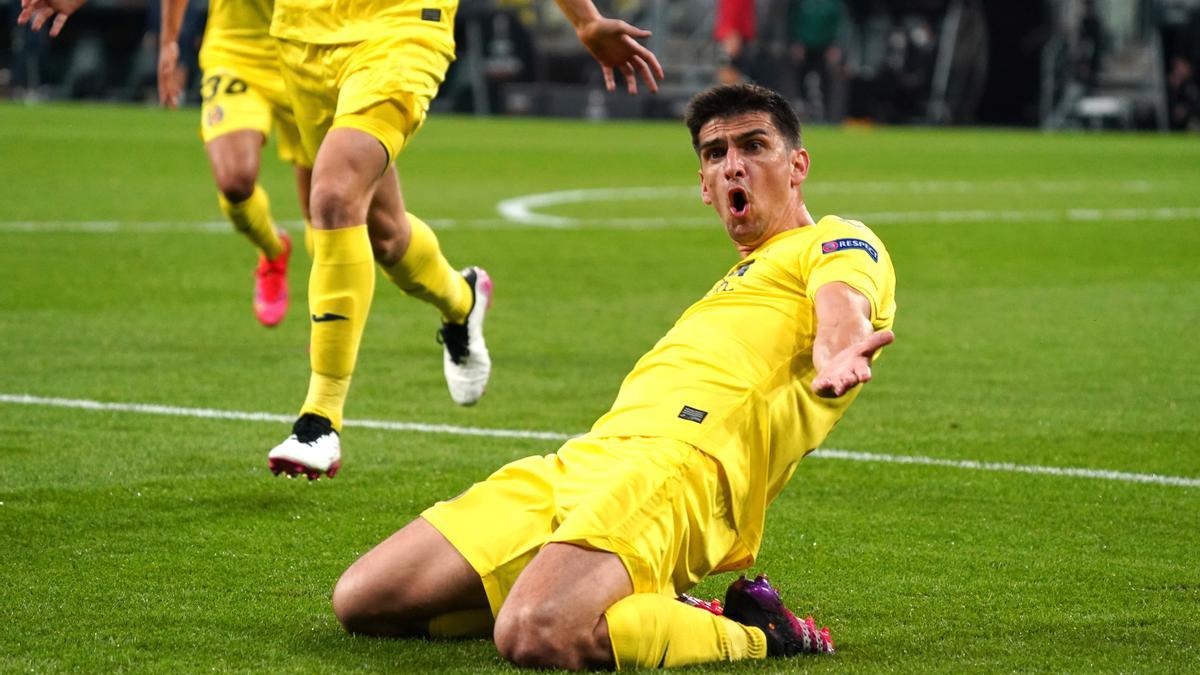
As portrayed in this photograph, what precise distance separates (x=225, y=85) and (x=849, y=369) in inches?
195

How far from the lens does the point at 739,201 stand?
4852 millimetres

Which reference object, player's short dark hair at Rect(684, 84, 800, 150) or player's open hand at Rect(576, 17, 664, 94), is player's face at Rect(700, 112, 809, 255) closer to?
player's short dark hair at Rect(684, 84, 800, 150)

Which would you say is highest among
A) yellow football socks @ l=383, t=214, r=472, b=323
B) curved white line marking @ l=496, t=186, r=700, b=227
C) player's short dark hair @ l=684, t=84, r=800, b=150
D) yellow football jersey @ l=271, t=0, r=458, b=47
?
player's short dark hair @ l=684, t=84, r=800, b=150

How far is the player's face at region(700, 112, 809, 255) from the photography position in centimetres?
484

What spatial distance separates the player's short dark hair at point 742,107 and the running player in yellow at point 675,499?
0.04m

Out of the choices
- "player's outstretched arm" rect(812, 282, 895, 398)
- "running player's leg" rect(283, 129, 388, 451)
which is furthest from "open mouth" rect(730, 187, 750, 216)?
"running player's leg" rect(283, 129, 388, 451)

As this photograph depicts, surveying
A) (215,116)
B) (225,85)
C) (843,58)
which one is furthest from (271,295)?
(843,58)

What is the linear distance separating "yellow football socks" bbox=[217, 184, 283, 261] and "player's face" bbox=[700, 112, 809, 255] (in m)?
4.08

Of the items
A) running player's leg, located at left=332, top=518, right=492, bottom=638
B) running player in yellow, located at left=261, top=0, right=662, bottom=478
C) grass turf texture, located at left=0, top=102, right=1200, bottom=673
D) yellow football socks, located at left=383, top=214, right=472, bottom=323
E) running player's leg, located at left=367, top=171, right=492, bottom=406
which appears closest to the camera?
running player's leg, located at left=332, top=518, right=492, bottom=638

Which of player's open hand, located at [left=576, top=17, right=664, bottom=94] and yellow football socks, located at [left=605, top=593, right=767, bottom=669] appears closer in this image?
yellow football socks, located at [left=605, top=593, right=767, bottom=669]

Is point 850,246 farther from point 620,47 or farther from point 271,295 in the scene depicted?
point 271,295

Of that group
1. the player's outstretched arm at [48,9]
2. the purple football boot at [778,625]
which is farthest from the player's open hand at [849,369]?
the player's outstretched arm at [48,9]

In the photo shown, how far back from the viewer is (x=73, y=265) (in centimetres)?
1212

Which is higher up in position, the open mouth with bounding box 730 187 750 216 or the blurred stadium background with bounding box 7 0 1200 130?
the open mouth with bounding box 730 187 750 216
